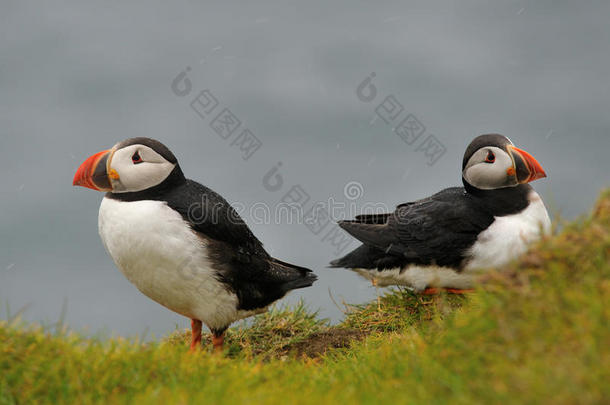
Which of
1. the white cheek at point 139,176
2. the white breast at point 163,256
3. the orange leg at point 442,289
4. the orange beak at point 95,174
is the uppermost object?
the orange beak at point 95,174

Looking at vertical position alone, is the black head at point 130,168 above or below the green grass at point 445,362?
above

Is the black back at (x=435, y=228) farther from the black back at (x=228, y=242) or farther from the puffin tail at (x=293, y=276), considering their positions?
the black back at (x=228, y=242)

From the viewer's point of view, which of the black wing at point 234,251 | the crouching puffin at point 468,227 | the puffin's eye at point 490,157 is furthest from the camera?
the puffin's eye at point 490,157

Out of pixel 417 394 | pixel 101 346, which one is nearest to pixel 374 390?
pixel 417 394

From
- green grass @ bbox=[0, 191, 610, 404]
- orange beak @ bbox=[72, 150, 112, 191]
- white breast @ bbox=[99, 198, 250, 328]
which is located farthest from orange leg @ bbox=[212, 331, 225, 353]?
orange beak @ bbox=[72, 150, 112, 191]

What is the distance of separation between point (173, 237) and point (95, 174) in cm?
102

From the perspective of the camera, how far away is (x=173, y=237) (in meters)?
4.97

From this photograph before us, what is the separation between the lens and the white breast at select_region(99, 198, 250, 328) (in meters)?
4.95

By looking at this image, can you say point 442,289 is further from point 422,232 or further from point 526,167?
point 526,167

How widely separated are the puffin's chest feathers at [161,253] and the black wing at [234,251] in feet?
0.35

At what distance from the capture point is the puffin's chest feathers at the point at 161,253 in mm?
4953

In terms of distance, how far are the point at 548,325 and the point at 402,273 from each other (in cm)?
311

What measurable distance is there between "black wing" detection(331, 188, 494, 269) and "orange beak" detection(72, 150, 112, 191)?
8.32ft

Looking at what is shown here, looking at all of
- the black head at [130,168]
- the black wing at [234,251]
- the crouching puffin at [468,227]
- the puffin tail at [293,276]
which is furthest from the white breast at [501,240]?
the black head at [130,168]
